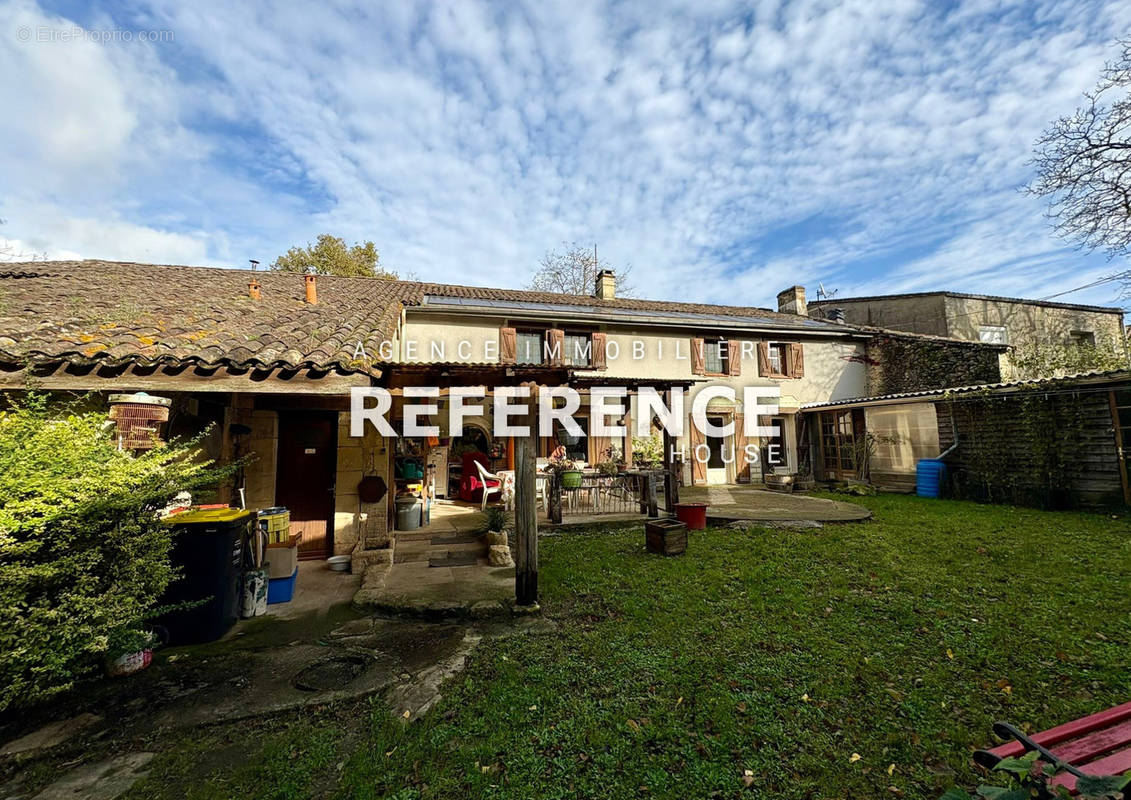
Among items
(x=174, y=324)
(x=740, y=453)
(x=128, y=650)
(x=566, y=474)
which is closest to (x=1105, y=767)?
(x=128, y=650)

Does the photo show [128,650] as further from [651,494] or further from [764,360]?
[764,360]

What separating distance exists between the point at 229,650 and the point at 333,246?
696 inches

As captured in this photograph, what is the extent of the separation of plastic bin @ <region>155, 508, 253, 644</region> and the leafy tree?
15.3 metres

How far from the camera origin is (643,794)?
217cm

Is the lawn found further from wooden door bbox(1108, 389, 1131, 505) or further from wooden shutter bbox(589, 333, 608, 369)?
wooden shutter bbox(589, 333, 608, 369)

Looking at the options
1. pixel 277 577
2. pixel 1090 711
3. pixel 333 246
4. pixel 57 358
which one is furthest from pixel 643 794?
pixel 333 246

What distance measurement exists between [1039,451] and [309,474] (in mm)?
13746

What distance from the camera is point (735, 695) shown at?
2939mm

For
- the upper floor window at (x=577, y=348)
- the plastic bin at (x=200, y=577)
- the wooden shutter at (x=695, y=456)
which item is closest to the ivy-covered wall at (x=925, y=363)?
the wooden shutter at (x=695, y=456)

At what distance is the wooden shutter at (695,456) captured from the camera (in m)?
13.1

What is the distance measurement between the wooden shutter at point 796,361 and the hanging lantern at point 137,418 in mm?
15574

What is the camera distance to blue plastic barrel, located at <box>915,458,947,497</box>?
10.8 metres

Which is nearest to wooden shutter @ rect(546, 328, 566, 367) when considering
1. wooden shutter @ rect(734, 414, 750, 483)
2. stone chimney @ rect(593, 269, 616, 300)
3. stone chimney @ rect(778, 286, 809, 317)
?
stone chimney @ rect(593, 269, 616, 300)

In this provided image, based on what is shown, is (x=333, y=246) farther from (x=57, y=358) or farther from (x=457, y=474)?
(x=57, y=358)
